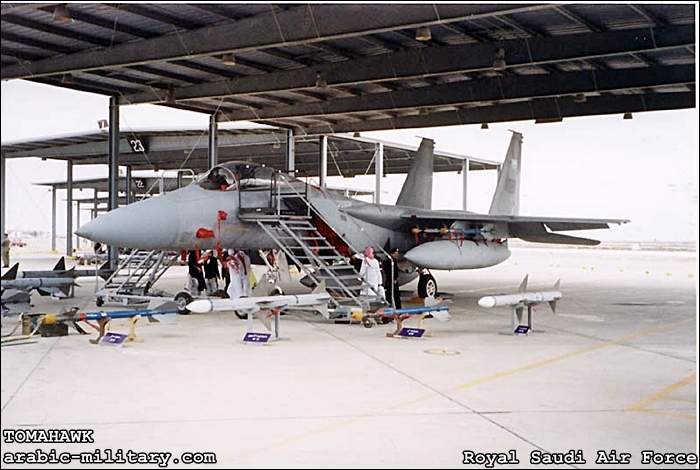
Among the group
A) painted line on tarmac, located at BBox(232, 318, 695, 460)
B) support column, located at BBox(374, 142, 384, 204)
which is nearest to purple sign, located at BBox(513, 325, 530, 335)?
painted line on tarmac, located at BBox(232, 318, 695, 460)

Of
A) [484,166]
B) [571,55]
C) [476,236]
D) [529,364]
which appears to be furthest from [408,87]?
[484,166]

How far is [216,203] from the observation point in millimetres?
11891

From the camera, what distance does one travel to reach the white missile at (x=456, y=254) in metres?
14.2

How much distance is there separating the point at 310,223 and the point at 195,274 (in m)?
2.81

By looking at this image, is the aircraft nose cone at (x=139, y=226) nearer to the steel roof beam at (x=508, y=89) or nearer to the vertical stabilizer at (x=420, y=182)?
the steel roof beam at (x=508, y=89)

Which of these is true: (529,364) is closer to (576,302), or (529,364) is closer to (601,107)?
(576,302)

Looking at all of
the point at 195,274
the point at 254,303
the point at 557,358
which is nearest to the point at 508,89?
the point at 195,274

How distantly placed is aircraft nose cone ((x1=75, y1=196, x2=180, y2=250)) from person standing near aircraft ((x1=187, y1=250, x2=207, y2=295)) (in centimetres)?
276

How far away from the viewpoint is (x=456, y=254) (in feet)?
49.2

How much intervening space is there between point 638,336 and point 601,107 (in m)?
7.76

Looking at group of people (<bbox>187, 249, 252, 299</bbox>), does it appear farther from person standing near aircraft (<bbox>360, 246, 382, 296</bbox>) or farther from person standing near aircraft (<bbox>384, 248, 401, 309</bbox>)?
person standing near aircraft (<bbox>384, 248, 401, 309</bbox>)

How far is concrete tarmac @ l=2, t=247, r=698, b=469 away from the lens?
454cm

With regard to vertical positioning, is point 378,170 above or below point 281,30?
below

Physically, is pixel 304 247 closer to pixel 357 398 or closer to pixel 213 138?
pixel 357 398
